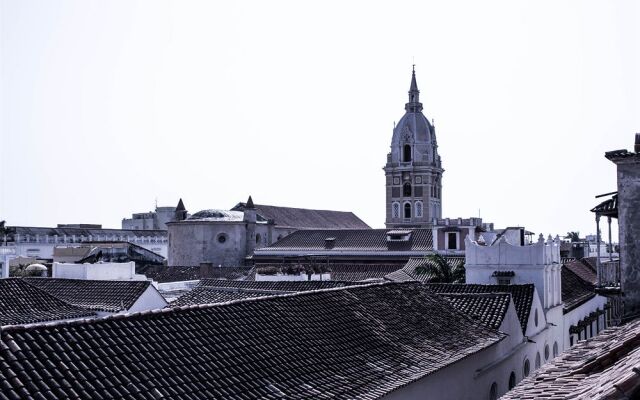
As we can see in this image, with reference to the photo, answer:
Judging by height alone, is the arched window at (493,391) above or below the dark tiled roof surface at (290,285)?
below

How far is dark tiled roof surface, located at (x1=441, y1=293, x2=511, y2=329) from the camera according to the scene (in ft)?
58.8

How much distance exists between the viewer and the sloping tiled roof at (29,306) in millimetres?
19000

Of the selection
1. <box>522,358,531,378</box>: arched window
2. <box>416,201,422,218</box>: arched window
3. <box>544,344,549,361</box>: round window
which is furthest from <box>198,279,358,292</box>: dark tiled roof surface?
<box>416,201,422,218</box>: arched window

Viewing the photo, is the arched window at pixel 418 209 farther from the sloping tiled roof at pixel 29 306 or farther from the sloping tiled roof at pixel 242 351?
the sloping tiled roof at pixel 242 351

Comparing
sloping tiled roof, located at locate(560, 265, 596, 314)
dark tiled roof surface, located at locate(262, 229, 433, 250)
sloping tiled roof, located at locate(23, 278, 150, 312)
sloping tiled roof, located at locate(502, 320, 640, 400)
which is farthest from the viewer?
dark tiled roof surface, located at locate(262, 229, 433, 250)

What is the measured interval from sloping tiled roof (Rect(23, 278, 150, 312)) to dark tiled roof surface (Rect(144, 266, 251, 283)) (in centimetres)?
1707

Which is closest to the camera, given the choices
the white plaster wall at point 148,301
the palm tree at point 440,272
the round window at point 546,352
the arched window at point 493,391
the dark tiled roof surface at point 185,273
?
the arched window at point 493,391

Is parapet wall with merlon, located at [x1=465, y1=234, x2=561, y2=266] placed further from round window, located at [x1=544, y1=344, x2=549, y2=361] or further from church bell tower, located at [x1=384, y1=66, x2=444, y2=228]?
church bell tower, located at [x1=384, y1=66, x2=444, y2=228]

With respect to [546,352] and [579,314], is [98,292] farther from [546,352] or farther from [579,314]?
[579,314]

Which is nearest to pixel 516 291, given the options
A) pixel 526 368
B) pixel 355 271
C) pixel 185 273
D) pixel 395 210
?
pixel 526 368

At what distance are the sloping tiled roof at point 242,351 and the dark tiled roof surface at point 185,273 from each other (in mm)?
27901

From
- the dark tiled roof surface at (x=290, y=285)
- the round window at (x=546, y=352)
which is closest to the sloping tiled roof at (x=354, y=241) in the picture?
the round window at (x=546, y=352)

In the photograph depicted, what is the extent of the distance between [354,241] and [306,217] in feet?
53.2

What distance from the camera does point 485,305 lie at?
734 inches
